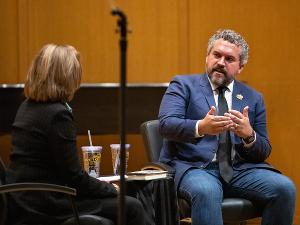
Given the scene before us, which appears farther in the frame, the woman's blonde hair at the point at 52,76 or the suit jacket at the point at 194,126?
the suit jacket at the point at 194,126

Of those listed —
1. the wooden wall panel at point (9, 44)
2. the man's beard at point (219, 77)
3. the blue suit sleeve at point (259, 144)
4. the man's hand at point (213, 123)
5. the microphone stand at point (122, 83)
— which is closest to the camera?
the microphone stand at point (122, 83)

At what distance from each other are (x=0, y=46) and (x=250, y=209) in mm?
2610

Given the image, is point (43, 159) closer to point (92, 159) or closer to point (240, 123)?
point (92, 159)

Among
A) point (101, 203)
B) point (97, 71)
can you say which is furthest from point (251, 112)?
point (97, 71)

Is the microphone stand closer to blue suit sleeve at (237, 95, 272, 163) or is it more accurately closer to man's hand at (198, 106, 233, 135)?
man's hand at (198, 106, 233, 135)

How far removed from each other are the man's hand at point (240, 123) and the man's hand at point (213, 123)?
0.12 ft

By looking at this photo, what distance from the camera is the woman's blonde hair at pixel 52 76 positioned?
2734 mm

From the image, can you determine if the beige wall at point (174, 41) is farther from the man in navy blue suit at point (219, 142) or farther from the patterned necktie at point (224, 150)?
the patterned necktie at point (224, 150)

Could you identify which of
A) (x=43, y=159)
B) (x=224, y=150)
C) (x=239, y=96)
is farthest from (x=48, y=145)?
(x=239, y=96)

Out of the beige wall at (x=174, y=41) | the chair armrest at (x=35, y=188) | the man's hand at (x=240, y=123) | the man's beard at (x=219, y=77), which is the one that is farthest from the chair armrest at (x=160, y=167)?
the beige wall at (x=174, y=41)

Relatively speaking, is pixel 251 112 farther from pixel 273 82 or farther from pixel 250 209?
pixel 273 82

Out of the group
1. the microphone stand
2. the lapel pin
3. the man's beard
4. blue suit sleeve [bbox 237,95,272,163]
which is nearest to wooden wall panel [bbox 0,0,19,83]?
the man's beard

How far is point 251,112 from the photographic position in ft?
12.1

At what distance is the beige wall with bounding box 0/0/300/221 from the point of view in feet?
16.1
